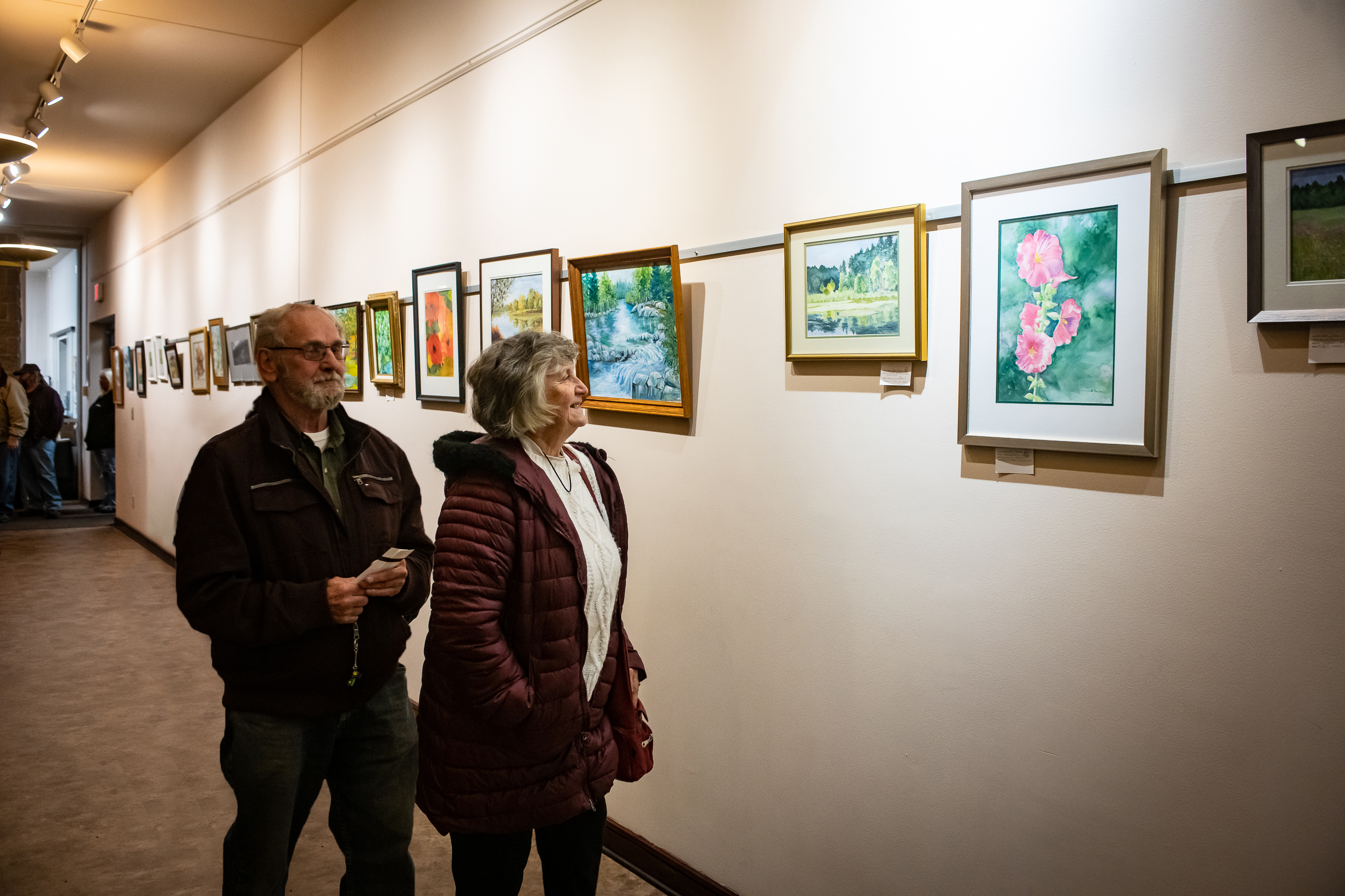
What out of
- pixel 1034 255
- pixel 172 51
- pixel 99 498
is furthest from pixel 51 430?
pixel 1034 255

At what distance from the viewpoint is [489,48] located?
12.6ft

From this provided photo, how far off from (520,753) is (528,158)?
2.47 m

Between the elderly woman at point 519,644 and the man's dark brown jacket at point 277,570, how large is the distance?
0.29 m

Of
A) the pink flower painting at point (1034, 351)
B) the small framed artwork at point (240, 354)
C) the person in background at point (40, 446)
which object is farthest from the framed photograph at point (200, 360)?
the pink flower painting at point (1034, 351)

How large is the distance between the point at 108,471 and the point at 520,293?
1102 cm

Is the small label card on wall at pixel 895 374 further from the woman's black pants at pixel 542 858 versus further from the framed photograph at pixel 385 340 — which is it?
the framed photograph at pixel 385 340

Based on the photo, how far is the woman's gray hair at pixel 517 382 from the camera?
200 centimetres

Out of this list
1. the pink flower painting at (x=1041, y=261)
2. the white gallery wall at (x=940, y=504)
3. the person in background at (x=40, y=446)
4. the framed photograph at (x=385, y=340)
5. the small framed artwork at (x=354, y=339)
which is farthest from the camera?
the person in background at (x=40, y=446)

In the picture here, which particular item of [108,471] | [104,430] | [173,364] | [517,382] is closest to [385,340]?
[517,382]

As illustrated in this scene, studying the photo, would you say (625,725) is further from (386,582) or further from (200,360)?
(200,360)

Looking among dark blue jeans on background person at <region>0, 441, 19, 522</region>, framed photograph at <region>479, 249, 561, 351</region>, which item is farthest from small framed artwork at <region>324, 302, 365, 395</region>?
dark blue jeans on background person at <region>0, 441, 19, 522</region>

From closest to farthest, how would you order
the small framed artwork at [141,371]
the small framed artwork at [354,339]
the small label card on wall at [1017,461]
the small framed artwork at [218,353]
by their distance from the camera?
the small label card on wall at [1017,461], the small framed artwork at [354,339], the small framed artwork at [218,353], the small framed artwork at [141,371]

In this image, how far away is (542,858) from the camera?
2057 millimetres

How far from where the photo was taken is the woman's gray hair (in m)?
2.00
